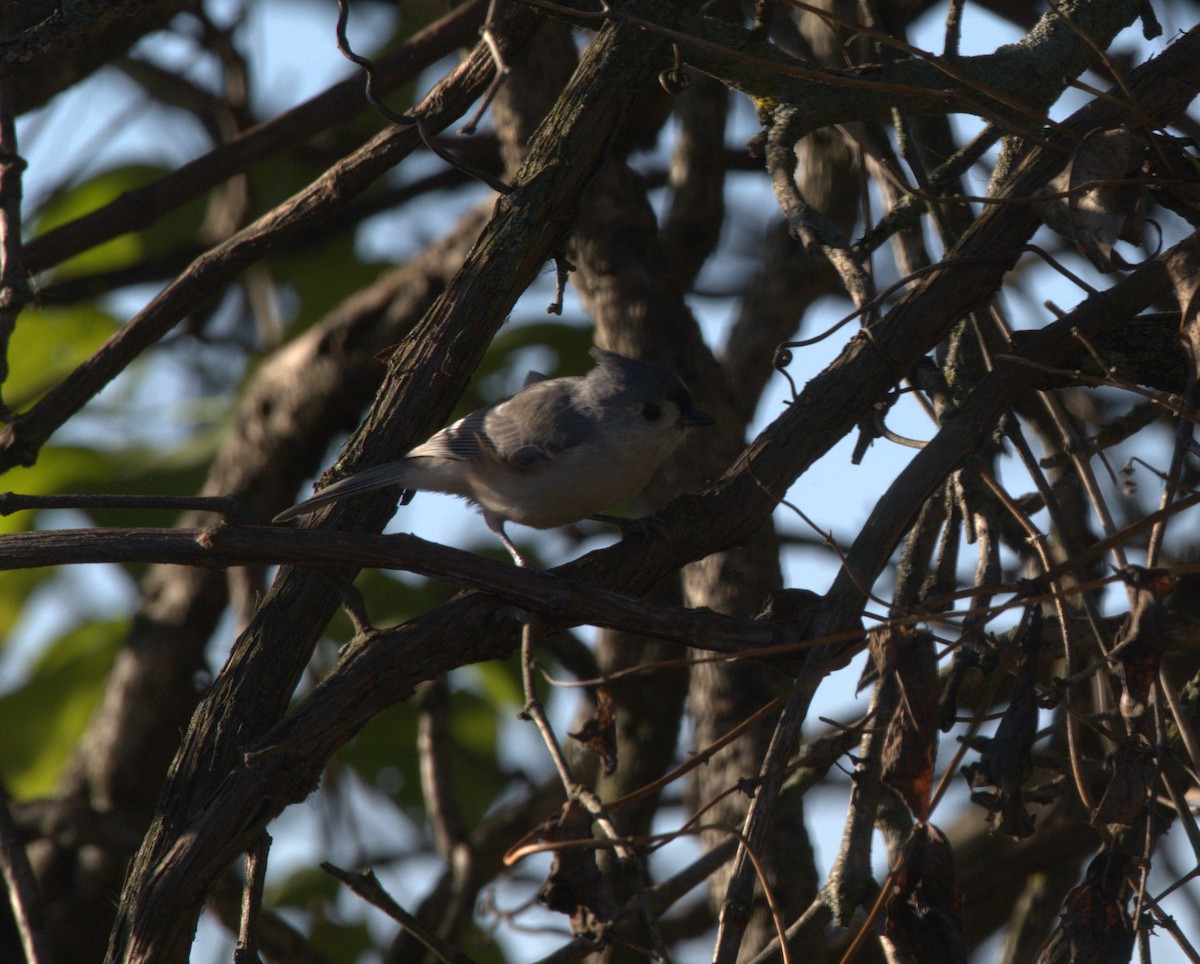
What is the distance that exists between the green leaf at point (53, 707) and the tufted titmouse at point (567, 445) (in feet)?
→ 6.92

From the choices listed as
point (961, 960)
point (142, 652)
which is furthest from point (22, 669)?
point (961, 960)

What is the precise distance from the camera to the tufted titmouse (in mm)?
3379

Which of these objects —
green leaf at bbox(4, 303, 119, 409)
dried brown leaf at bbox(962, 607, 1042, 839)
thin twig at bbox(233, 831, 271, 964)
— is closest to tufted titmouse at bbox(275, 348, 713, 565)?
thin twig at bbox(233, 831, 271, 964)

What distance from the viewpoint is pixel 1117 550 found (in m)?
2.14

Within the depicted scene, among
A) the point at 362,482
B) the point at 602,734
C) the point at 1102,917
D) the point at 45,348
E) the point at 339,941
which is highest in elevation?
the point at 45,348

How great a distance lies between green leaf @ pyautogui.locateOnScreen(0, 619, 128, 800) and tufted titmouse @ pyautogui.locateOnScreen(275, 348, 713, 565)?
6.92ft

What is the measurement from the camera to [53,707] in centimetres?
481

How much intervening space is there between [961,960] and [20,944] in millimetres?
3350

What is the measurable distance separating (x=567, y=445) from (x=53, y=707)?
2.56 metres

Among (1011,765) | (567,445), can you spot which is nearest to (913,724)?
(1011,765)

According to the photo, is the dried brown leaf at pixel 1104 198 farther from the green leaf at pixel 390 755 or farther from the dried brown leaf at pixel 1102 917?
the green leaf at pixel 390 755

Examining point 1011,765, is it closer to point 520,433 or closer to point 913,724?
point 913,724

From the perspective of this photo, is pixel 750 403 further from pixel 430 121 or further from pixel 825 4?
pixel 430 121

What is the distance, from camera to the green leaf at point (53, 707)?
4.70m
